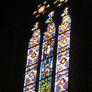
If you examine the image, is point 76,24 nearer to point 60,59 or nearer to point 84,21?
point 84,21

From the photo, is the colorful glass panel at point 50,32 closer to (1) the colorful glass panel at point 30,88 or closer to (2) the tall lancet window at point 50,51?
(2) the tall lancet window at point 50,51

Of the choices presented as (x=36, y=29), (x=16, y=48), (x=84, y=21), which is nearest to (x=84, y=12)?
(x=84, y=21)

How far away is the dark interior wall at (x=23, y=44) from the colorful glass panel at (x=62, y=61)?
201 mm

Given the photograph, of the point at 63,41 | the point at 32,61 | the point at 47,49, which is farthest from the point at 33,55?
the point at 63,41

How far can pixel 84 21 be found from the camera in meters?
7.78

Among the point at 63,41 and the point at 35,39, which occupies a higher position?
the point at 35,39

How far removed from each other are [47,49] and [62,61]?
700 mm

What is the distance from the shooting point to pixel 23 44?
28.7ft

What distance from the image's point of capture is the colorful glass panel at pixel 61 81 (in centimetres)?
718

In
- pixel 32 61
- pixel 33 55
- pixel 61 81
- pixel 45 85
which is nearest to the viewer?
pixel 61 81

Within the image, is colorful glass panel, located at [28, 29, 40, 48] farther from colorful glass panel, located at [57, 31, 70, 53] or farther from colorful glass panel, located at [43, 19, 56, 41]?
colorful glass panel, located at [57, 31, 70, 53]

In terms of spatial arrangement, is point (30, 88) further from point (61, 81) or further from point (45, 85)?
point (61, 81)

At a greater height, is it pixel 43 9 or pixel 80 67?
pixel 43 9

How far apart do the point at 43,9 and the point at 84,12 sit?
161cm
